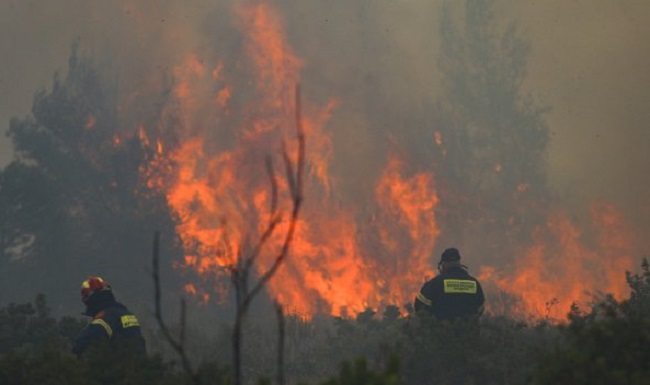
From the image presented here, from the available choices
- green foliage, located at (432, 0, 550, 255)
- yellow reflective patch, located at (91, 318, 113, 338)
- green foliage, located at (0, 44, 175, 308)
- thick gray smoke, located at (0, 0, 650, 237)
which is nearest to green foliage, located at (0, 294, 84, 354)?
yellow reflective patch, located at (91, 318, 113, 338)

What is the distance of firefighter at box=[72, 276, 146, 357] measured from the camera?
8316 millimetres

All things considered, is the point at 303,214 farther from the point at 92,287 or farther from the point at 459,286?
the point at 92,287

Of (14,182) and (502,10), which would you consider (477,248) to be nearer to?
(502,10)

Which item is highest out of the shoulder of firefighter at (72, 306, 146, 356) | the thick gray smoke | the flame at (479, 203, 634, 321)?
the thick gray smoke

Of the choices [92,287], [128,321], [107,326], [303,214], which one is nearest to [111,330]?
[107,326]

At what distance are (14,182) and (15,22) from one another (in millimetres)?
26735

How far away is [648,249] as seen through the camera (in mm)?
29562

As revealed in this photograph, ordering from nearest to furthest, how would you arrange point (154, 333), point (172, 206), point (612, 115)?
point (154, 333) < point (172, 206) < point (612, 115)

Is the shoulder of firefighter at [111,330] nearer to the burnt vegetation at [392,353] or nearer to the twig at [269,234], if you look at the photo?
the burnt vegetation at [392,353]

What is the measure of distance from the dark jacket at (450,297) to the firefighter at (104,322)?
402 cm

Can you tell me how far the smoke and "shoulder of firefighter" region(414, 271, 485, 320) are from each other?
14.5 meters

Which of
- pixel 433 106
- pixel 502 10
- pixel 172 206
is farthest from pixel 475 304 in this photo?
pixel 502 10

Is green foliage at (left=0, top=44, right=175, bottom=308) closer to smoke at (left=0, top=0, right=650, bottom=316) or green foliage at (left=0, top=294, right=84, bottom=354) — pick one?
smoke at (left=0, top=0, right=650, bottom=316)

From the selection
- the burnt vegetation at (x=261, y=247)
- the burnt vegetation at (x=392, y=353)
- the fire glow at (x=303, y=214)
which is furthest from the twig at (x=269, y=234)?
the fire glow at (x=303, y=214)
